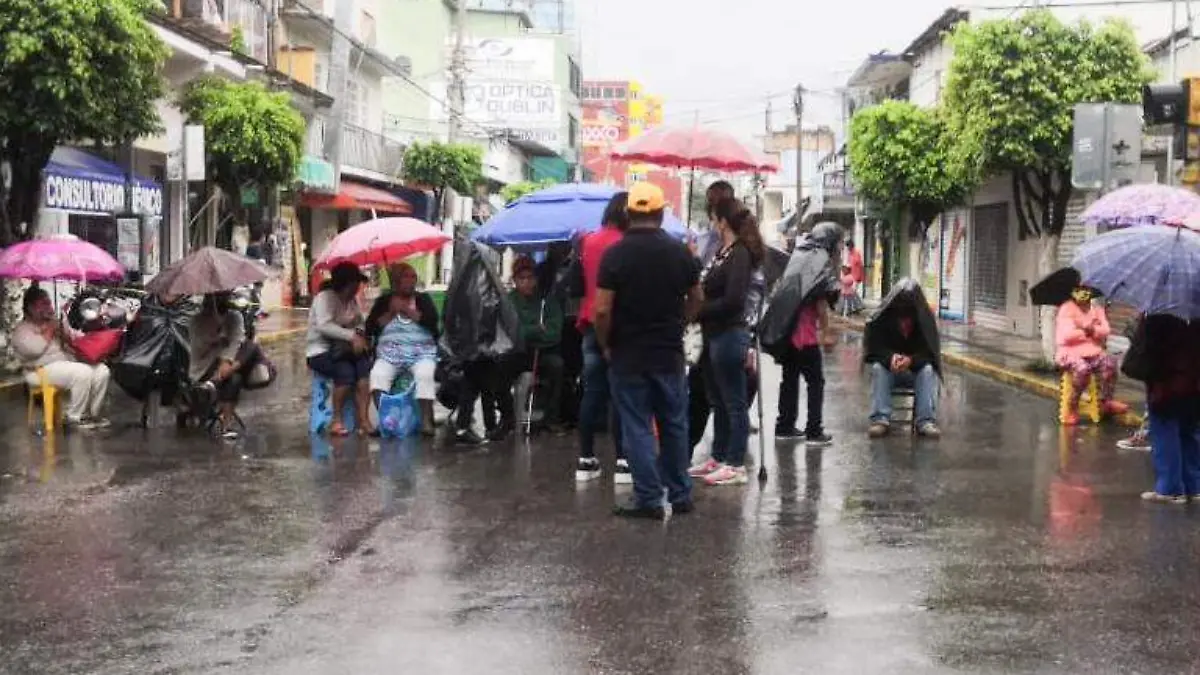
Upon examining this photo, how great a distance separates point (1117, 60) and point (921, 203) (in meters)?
9.78

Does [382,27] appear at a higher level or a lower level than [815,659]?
higher

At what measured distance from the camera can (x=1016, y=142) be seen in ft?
68.8

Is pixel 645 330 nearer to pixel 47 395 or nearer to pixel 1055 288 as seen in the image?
pixel 1055 288

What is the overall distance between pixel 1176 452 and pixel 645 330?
3.36 metres

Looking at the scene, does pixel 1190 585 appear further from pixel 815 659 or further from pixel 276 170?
pixel 276 170

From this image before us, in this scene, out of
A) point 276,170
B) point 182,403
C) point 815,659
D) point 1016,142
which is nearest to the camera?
point 815,659

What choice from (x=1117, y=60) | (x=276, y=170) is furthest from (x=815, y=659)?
(x=276, y=170)

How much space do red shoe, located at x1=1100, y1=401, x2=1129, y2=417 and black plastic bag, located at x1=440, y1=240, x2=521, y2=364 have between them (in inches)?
217

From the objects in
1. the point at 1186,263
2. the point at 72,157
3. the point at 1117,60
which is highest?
the point at 1117,60

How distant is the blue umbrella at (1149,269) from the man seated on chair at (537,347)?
4450 millimetres

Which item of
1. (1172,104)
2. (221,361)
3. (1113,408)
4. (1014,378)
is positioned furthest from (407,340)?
(1014,378)

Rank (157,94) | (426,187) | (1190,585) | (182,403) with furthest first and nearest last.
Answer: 1. (426,187)
2. (157,94)
3. (182,403)
4. (1190,585)

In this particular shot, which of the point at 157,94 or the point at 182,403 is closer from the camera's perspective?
the point at 182,403

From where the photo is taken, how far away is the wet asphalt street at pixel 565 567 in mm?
5562
